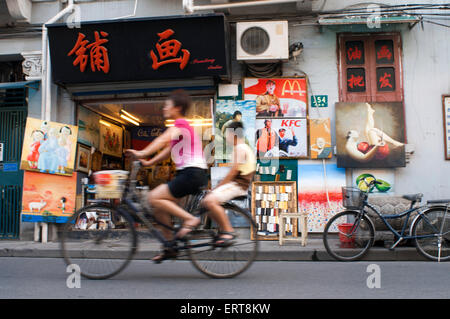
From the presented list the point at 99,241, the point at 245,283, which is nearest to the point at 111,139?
the point at 99,241

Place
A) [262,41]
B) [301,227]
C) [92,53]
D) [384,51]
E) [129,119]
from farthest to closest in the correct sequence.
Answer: [129,119]
[384,51]
[92,53]
[262,41]
[301,227]

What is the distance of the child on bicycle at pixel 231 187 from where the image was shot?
4656 mm

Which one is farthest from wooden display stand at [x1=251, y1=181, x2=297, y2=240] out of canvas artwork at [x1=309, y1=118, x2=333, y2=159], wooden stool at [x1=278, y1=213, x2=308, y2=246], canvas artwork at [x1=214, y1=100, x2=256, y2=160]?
canvas artwork at [x1=214, y1=100, x2=256, y2=160]

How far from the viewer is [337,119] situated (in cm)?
904

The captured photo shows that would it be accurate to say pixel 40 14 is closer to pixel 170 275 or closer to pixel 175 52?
pixel 175 52

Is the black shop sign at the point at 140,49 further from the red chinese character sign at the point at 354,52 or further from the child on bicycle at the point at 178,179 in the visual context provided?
the child on bicycle at the point at 178,179

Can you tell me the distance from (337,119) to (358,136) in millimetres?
550

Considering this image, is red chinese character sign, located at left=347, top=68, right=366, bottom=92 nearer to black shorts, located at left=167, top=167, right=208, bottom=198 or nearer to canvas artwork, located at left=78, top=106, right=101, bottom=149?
black shorts, located at left=167, top=167, right=208, bottom=198

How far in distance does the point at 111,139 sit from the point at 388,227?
7.44 m

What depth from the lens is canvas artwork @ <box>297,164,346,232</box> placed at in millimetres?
8945

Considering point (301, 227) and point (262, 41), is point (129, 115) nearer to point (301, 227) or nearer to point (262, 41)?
point (262, 41)

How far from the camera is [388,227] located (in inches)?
266

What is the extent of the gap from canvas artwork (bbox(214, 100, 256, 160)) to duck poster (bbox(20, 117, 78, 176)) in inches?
122

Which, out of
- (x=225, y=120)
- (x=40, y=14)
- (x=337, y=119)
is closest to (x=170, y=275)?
(x=225, y=120)
